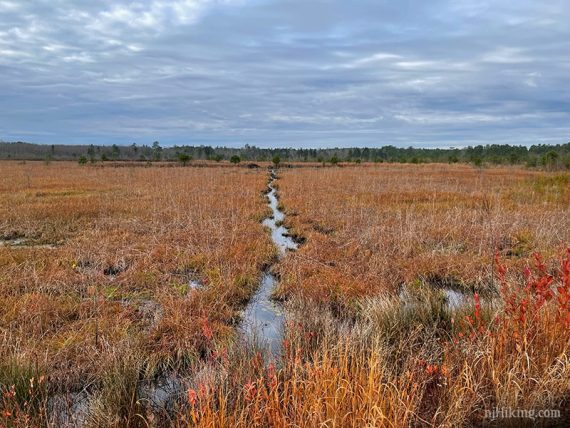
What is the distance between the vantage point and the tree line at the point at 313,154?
62.3 m

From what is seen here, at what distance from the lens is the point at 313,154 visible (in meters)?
123

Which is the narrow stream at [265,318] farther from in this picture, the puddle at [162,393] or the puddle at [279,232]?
the puddle at [162,393]

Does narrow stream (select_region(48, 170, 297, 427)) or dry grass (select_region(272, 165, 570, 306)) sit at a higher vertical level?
dry grass (select_region(272, 165, 570, 306))

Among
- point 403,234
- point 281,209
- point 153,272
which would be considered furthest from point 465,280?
point 281,209

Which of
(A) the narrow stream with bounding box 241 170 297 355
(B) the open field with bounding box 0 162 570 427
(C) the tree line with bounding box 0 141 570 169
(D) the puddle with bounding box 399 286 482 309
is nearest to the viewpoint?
(B) the open field with bounding box 0 162 570 427

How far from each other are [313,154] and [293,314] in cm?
11863

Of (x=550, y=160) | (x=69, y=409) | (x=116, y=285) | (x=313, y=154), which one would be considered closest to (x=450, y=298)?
(x=69, y=409)

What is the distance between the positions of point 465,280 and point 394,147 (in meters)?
153

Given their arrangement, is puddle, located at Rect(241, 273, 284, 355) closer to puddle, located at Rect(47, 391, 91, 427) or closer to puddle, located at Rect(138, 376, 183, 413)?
puddle, located at Rect(138, 376, 183, 413)

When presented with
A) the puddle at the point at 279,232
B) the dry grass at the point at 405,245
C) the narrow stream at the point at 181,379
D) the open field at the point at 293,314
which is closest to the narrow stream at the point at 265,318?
the narrow stream at the point at 181,379

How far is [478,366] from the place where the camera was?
3.95m

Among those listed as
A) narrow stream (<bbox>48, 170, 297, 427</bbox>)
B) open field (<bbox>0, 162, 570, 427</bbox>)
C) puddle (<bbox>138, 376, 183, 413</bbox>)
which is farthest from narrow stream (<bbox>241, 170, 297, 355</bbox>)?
puddle (<bbox>138, 376, 183, 413</bbox>)

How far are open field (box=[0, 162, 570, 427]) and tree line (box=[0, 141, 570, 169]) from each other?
39.1 m

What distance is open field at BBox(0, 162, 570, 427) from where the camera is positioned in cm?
354
